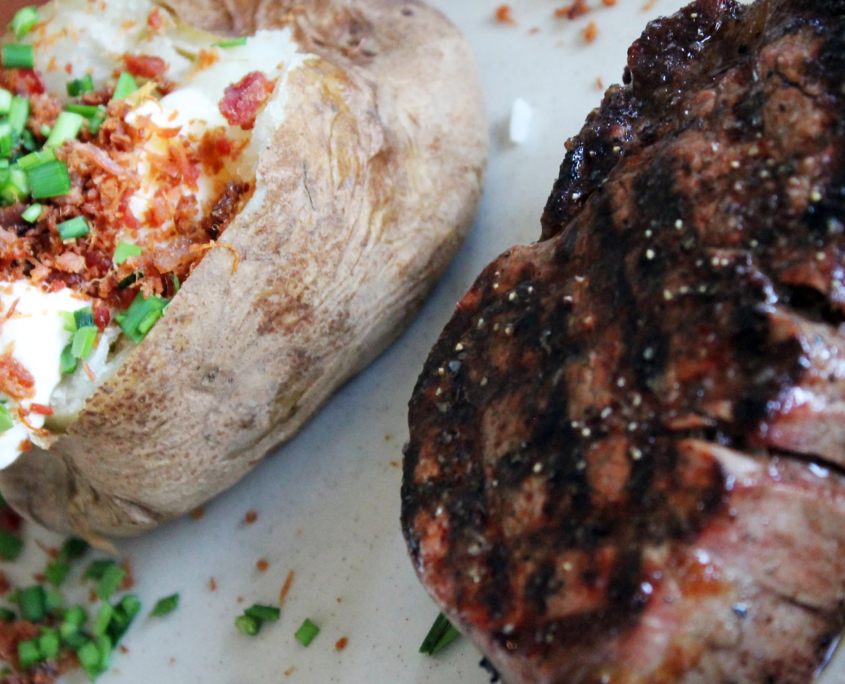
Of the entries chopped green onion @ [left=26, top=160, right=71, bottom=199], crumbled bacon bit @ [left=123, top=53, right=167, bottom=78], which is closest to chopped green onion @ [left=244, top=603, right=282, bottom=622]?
chopped green onion @ [left=26, top=160, right=71, bottom=199]

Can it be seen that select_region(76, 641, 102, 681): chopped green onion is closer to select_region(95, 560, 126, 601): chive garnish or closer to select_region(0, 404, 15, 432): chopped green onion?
select_region(95, 560, 126, 601): chive garnish

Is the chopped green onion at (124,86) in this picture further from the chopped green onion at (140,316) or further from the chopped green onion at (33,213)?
the chopped green onion at (140,316)

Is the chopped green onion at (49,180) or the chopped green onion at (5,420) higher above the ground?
the chopped green onion at (49,180)

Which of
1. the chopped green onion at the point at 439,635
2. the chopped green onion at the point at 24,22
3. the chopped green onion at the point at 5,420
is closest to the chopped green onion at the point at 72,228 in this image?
the chopped green onion at the point at 5,420

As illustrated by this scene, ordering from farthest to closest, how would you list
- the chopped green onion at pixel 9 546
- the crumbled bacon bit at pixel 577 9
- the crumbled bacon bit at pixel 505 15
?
the crumbled bacon bit at pixel 505 15, the crumbled bacon bit at pixel 577 9, the chopped green onion at pixel 9 546

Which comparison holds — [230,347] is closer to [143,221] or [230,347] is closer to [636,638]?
[143,221]

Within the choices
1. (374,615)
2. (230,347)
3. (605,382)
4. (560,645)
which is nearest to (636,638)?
(560,645)
